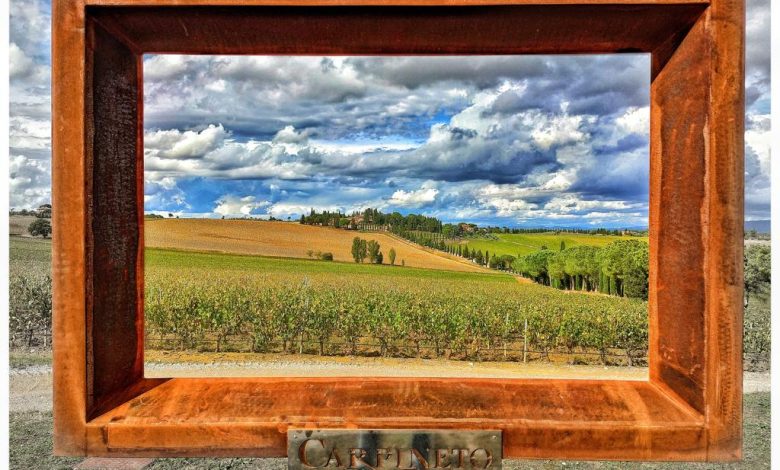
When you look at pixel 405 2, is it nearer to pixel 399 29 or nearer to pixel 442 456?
pixel 399 29

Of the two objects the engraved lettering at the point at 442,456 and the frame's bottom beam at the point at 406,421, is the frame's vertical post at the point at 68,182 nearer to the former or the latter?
the frame's bottom beam at the point at 406,421

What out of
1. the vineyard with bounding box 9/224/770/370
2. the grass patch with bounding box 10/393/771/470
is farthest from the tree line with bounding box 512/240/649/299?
the grass patch with bounding box 10/393/771/470

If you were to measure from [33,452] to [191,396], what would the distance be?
195 inches

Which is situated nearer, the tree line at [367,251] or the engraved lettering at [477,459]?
the engraved lettering at [477,459]

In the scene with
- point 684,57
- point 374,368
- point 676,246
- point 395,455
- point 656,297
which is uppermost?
point 684,57

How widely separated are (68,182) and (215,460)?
172 inches

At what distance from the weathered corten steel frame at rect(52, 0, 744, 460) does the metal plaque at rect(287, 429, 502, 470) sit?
0.04m

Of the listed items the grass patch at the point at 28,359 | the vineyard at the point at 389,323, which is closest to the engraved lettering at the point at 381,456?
the grass patch at the point at 28,359

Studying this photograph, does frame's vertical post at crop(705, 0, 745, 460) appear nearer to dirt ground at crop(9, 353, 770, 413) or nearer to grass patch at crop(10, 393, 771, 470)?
grass patch at crop(10, 393, 771, 470)

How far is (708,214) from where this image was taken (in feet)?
5.22

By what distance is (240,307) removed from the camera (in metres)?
14.2

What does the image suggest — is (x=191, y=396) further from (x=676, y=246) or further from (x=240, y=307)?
(x=240, y=307)

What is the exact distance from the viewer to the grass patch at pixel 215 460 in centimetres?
488

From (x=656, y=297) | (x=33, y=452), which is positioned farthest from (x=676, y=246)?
(x=33, y=452)
